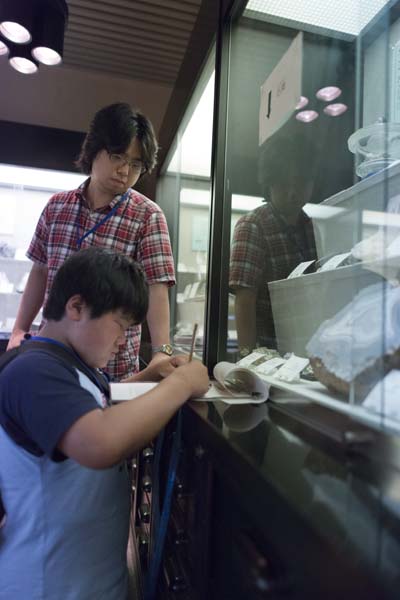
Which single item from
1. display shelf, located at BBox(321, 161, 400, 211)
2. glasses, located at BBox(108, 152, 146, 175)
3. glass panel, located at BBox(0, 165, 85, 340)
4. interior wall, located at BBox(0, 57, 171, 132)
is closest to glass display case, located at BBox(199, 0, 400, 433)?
display shelf, located at BBox(321, 161, 400, 211)

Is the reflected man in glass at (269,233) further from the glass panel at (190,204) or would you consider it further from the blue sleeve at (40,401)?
the blue sleeve at (40,401)

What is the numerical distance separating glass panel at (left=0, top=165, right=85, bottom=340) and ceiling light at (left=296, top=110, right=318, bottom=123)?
6.56 ft

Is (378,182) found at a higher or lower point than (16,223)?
lower

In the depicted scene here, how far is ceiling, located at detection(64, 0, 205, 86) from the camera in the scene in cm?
199

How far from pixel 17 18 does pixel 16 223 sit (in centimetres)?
142

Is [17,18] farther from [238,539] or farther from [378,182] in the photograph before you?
[238,539]

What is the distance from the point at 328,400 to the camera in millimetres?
625

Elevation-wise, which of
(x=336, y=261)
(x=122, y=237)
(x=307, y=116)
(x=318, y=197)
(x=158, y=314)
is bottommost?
(x=158, y=314)

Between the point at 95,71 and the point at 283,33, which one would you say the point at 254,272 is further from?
the point at 95,71

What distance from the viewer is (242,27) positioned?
3.93ft

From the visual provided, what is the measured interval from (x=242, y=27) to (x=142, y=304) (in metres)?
0.91

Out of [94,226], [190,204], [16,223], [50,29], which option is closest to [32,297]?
[94,226]

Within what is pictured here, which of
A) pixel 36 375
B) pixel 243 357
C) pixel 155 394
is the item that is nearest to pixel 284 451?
pixel 155 394

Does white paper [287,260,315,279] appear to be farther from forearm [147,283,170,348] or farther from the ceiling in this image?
the ceiling
